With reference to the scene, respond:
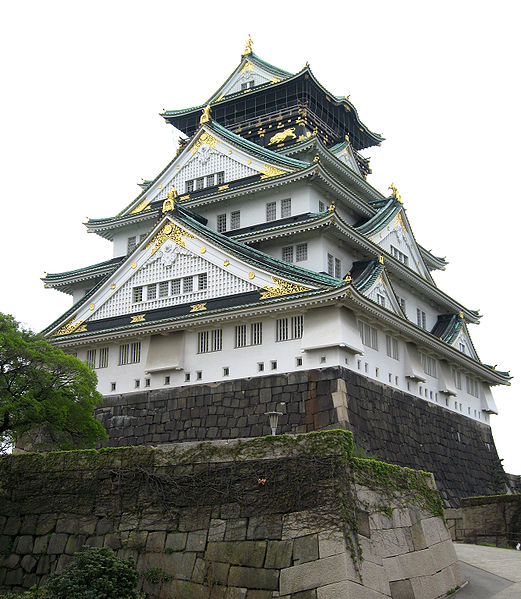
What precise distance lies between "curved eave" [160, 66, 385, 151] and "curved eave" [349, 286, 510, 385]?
19065mm

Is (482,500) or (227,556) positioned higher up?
(482,500)

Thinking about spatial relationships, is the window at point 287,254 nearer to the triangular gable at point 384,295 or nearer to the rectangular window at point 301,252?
the rectangular window at point 301,252

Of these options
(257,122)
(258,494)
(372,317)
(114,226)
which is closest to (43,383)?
(258,494)

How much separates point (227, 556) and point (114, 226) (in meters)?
29.8

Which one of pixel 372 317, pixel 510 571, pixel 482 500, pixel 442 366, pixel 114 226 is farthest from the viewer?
pixel 114 226

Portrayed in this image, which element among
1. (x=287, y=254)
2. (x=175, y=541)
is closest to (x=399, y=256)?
(x=287, y=254)

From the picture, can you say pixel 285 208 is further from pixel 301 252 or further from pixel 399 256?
pixel 399 256

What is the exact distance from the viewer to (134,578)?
45.8 feet

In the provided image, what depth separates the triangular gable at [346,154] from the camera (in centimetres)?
4381

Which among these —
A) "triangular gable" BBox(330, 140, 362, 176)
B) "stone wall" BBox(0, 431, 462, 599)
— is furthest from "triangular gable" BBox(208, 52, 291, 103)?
"stone wall" BBox(0, 431, 462, 599)

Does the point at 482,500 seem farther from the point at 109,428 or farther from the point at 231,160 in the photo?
the point at 231,160

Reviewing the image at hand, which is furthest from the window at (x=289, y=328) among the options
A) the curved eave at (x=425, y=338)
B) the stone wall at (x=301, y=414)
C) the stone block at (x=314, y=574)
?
the stone block at (x=314, y=574)

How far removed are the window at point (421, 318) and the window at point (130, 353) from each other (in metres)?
16.3

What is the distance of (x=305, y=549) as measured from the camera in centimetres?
1400
